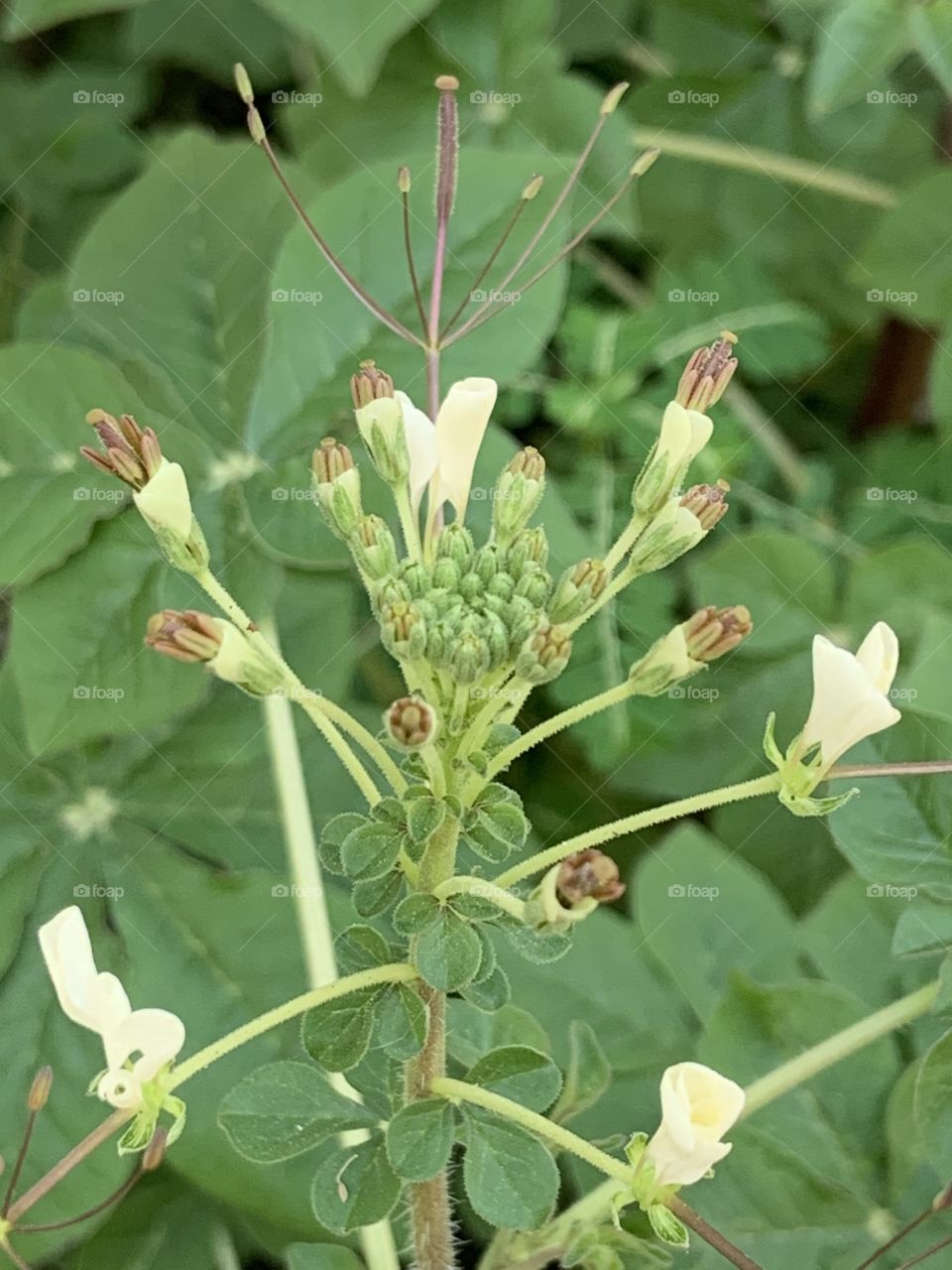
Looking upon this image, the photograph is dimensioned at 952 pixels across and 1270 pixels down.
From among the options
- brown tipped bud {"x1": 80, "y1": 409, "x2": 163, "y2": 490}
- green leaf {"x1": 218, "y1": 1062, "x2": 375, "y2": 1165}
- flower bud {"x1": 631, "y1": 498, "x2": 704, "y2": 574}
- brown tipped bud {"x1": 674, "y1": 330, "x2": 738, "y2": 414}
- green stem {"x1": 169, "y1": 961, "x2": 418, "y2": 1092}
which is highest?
brown tipped bud {"x1": 674, "y1": 330, "x2": 738, "y2": 414}

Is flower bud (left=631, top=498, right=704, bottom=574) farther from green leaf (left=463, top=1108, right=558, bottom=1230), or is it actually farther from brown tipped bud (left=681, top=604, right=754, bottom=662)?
green leaf (left=463, top=1108, right=558, bottom=1230)

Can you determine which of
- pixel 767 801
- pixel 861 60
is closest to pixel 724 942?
pixel 767 801

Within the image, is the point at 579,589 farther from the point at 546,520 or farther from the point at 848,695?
the point at 546,520

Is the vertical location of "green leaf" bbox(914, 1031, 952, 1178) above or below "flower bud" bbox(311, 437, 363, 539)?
below

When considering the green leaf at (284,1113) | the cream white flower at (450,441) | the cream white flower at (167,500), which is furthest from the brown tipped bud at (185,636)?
the green leaf at (284,1113)

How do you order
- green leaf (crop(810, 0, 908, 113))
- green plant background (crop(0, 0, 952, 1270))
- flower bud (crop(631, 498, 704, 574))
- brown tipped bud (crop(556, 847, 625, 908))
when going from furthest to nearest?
green leaf (crop(810, 0, 908, 113)) < green plant background (crop(0, 0, 952, 1270)) < flower bud (crop(631, 498, 704, 574)) < brown tipped bud (crop(556, 847, 625, 908))

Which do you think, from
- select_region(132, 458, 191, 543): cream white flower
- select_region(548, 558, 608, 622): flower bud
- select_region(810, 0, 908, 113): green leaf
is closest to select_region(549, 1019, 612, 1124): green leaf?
select_region(548, 558, 608, 622): flower bud

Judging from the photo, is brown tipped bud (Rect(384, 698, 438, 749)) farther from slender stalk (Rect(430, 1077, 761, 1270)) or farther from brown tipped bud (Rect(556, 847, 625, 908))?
slender stalk (Rect(430, 1077, 761, 1270))

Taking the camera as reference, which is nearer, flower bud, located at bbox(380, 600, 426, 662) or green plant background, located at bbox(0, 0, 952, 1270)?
flower bud, located at bbox(380, 600, 426, 662)

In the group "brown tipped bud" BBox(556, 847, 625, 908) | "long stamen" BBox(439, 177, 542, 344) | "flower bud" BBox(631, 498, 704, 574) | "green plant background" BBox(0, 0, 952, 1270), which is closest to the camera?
"brown tipped bud" BBox(556, 847, 625, 908)
